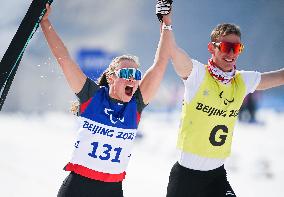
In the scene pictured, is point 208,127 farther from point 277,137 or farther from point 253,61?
point 253,61

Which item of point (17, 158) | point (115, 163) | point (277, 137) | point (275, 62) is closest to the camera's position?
point (115, 163)

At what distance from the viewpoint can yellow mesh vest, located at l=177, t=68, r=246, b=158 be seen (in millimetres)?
3629

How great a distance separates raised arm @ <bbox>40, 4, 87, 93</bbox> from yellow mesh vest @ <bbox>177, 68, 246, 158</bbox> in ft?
3.07

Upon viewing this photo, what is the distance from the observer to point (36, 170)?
27.7 ft

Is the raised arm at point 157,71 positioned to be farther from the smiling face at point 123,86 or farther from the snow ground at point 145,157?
the snow ground at point 145,157

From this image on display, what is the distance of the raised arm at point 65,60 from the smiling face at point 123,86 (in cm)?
21

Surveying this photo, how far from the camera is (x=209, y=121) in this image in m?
3.64

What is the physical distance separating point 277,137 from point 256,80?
965cm

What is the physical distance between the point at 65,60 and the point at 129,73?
16.6 inches

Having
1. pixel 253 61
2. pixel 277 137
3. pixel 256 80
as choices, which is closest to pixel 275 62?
pixel 253 61

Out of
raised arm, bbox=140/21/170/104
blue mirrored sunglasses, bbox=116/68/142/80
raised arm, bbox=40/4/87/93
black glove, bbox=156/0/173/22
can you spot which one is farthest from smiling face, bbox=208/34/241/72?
raised arm, bbox=40/4/87/93

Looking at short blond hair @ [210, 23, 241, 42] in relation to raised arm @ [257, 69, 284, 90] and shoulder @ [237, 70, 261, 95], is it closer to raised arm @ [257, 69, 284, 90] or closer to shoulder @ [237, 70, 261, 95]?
shoulder @ [237, 70, 261, 95]

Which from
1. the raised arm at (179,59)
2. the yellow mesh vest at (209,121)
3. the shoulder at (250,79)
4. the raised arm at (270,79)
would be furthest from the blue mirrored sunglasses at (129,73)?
the raised arm at (270,79)

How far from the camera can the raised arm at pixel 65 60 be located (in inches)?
119
